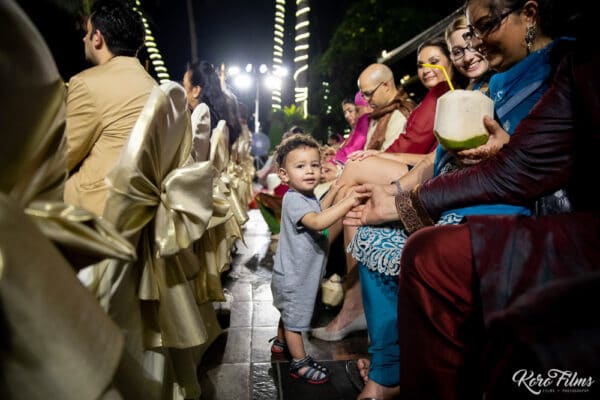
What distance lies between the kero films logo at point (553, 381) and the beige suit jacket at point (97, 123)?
1.81 metres

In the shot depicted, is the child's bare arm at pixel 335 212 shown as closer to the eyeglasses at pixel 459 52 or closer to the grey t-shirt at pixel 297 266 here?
the grey t-shirt at pixel 297 266

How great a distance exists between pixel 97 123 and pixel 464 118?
1684 mm

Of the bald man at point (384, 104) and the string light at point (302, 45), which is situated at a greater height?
the string light at point (302, 45)

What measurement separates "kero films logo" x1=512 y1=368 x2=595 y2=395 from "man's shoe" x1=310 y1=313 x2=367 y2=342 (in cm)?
154

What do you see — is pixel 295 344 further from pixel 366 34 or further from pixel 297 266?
pixel 366 34

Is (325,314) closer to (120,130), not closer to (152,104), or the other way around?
(120,130)

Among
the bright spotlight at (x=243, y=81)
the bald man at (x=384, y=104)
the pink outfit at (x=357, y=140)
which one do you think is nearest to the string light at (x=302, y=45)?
the bright spotlight at (x=243, y=81)

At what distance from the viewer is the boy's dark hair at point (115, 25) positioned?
2.25 meters

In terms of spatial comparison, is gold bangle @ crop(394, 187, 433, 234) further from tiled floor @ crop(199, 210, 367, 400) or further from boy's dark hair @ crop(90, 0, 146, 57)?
boy's dark hair @ crop(90, 0, 146, 57)

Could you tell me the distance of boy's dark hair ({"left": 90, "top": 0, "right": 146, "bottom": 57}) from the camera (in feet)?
7.38

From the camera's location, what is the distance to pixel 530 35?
1323mm

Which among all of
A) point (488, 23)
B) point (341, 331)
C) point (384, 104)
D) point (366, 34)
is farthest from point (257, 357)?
point (366, 34)

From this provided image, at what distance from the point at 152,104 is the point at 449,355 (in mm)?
1149

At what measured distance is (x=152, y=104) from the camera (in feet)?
3.76
